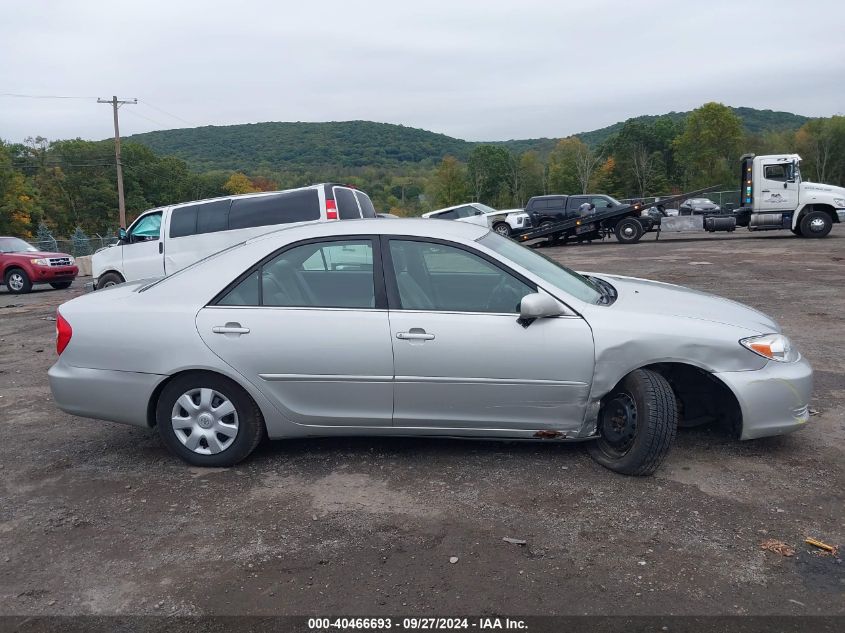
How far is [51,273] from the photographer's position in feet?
58.1

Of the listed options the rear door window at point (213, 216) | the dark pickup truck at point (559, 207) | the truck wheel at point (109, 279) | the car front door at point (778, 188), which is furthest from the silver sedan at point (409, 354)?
the dark pickup truck at point (559, 207)

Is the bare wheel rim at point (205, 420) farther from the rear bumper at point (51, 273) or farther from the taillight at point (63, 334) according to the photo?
the rear bumper at point (51, 273)

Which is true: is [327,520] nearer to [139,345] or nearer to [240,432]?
[240,432]

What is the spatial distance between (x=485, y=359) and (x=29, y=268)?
55.7 ft

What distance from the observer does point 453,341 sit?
407 centimetres

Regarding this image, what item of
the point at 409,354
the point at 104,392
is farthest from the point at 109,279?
the point at 409,354

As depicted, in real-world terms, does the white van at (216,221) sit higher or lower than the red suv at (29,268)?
higher

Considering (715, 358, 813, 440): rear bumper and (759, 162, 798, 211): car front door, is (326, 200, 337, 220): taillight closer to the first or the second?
(715, 358, 813, 440): rear bumper

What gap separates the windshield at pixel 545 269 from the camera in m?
4.38

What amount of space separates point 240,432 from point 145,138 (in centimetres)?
9272

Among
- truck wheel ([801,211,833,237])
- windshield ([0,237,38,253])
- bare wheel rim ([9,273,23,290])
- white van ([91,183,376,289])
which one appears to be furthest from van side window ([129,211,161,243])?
truck wheel ([801,211,833,237])

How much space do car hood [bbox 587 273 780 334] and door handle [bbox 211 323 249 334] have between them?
230cm

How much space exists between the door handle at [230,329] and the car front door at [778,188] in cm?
2250

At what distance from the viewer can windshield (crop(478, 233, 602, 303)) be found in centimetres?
438
